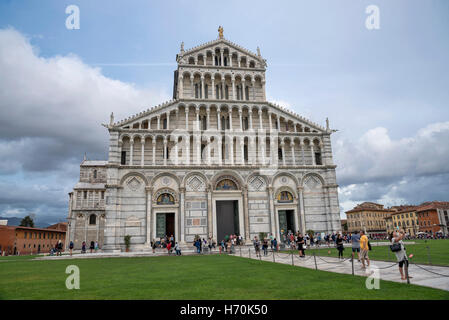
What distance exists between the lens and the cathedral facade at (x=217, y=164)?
102ft

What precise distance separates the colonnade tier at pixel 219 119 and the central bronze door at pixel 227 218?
328 inches

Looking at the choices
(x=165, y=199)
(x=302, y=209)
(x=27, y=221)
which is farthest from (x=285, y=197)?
(x=27, y=221)

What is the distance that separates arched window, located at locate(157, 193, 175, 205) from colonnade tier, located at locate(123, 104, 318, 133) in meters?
7.20

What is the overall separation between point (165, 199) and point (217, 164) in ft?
21.5

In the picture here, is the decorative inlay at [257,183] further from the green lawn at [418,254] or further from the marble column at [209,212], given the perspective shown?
the green lawn at [418,254]

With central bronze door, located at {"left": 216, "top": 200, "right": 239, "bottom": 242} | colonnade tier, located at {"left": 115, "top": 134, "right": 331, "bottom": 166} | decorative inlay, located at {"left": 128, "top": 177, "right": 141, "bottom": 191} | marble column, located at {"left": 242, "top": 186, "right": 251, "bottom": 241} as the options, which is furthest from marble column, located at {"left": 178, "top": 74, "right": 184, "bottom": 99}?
central bronze door, located at {"left": 216, "top": 200, "right": 239, "bottom": 242}

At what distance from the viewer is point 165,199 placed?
31.7 meters

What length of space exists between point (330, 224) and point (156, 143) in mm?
20970

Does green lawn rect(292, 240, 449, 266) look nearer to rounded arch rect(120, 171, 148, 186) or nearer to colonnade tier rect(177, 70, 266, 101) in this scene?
rounded arch rect(120, 171, 148, 186)

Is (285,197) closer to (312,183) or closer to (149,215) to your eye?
(312,183)
